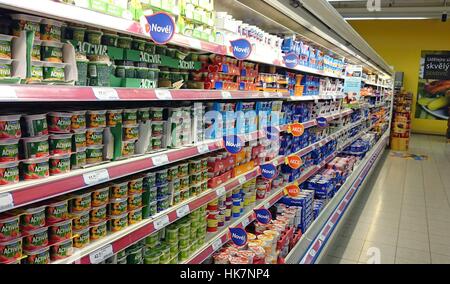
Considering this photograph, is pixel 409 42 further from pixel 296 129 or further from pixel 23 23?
pixel 23 23

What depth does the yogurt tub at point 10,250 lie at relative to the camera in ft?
3.86

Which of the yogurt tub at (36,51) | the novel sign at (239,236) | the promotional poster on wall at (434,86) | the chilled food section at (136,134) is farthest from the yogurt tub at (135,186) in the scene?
the promotional poster on wall at (434,86)

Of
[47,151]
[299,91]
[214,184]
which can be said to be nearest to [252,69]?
[214,184]

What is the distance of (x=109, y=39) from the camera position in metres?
1.55

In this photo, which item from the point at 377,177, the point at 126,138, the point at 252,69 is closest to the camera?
the point at 126,138

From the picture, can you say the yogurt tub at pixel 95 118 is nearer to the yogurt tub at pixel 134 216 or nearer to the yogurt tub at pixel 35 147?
the yogurt tub at pixel 35 147

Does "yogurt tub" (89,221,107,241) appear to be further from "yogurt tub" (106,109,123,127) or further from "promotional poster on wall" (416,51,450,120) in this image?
"promotional poster on wall" (416,51,450,120)

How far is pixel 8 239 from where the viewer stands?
3.89ft

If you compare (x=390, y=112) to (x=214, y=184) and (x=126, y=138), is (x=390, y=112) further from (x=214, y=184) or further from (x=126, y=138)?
(x=126, y=138)

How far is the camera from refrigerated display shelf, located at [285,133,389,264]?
10.6 ft

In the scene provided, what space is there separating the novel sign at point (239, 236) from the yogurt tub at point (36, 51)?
1524mm

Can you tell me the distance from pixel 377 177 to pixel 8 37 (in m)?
7.34

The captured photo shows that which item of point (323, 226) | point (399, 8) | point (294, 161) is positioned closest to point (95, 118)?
point (294, 161)

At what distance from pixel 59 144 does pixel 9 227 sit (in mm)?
299
